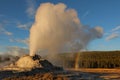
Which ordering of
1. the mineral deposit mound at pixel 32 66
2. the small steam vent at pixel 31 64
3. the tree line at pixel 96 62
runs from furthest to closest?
the tree line at pixel 96 62, the small steam vent at pixel 31 64, the mineral deposit mound at pixel 32 66

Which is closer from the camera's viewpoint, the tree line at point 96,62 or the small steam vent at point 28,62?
the small steam vent at point 28,62

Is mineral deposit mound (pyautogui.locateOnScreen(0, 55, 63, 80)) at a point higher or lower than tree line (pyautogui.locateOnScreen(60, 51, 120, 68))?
lower

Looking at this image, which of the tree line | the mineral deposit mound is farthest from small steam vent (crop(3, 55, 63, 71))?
the tree line

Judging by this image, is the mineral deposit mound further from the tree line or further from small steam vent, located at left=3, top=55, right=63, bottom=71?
the tree line

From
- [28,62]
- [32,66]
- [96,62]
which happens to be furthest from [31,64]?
[96,62]

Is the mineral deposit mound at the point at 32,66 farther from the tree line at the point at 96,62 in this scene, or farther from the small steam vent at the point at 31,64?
the tree line at the point at 96,62

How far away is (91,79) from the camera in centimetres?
3734

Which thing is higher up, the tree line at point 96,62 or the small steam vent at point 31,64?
the tree line at point 96,62

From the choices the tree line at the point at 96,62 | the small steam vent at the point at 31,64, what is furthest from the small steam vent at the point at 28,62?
the tree line at the point at 96,62

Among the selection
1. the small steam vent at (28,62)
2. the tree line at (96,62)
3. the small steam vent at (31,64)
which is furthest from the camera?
the tree line at (96,62)

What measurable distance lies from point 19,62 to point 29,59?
10.3 feet

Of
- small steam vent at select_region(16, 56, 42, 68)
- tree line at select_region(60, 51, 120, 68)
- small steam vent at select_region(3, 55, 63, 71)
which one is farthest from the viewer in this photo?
tree line at select_region(60, 51, 120, 68)

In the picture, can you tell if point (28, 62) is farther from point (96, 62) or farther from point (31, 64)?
point (96, 62)

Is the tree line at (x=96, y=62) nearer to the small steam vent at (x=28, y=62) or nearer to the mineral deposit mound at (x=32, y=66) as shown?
the mineral deposit mound at (x=32, y=66)
